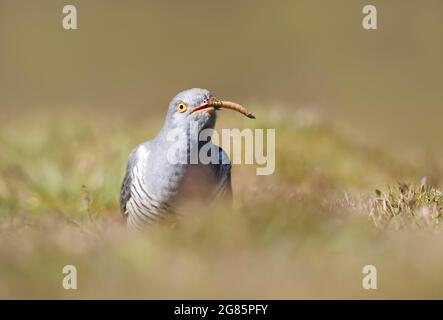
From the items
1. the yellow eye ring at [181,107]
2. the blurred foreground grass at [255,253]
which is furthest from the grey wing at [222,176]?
the yellow eye ring at [181,107]

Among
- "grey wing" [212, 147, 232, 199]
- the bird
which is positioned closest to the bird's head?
the bird

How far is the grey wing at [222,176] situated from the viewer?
6441 millimetres

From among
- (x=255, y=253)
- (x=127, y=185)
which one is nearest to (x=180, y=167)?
(x=127, y=185)

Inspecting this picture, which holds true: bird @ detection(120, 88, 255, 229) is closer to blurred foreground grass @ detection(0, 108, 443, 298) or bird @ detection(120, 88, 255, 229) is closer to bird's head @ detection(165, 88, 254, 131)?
bird's head @ detection(165, 88, 254, 131)

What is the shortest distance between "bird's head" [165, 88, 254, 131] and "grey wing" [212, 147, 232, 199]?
35 cm

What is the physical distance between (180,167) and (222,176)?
0.50 meters

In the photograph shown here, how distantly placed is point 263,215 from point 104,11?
33276 mm

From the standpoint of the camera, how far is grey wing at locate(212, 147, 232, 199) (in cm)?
644

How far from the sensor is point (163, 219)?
6.26 m

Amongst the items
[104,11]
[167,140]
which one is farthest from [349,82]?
[167,140]

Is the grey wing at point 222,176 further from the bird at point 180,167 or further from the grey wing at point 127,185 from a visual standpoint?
the grey wing at point 127,185

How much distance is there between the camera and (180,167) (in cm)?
619

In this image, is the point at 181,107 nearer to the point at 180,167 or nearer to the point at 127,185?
the point at 180,167
